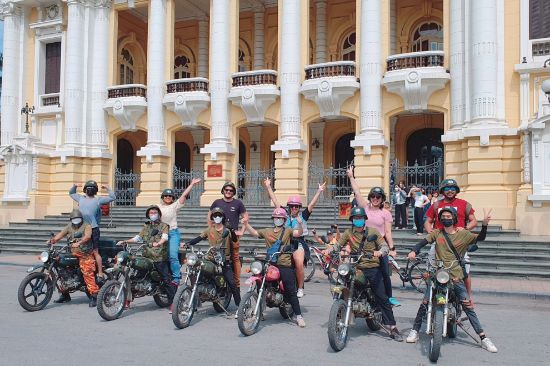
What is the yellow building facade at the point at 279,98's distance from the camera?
17.1 meters

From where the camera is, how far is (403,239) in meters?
15.1

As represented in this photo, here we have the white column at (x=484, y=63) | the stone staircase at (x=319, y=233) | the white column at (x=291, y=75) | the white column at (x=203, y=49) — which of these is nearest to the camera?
the stone staircase at (x=319, y=233)

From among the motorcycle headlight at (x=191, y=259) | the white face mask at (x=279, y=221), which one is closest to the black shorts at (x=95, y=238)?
Result: the motorcycle headlight at (x=191, y=259)

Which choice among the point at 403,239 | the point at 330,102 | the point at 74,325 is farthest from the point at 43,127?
the point at 74,325

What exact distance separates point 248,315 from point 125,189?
1827 cm

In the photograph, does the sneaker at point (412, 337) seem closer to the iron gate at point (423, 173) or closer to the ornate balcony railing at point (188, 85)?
the iron gate at point (423, 173)

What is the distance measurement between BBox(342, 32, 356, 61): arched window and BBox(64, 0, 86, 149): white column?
38.2 feet

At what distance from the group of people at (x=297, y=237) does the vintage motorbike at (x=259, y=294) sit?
15 centimetres

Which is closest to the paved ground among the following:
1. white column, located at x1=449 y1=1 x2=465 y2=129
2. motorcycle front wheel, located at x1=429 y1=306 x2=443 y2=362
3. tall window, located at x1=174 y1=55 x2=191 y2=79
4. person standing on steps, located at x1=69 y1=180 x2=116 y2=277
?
motorcycle front wheel, located at x1=429 y1=306 x2=443 y2=362

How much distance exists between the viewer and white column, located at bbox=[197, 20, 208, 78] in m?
26.8

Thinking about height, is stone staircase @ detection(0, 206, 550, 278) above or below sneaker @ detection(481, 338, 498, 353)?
above

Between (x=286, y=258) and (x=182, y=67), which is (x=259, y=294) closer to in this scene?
(x=286, y=258)

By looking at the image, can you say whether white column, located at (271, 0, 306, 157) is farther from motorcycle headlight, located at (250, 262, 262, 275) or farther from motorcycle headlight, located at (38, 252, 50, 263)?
motorcycle headlight, located at (250, 262, 262, 275)

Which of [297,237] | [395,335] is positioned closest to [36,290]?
[297,237]
